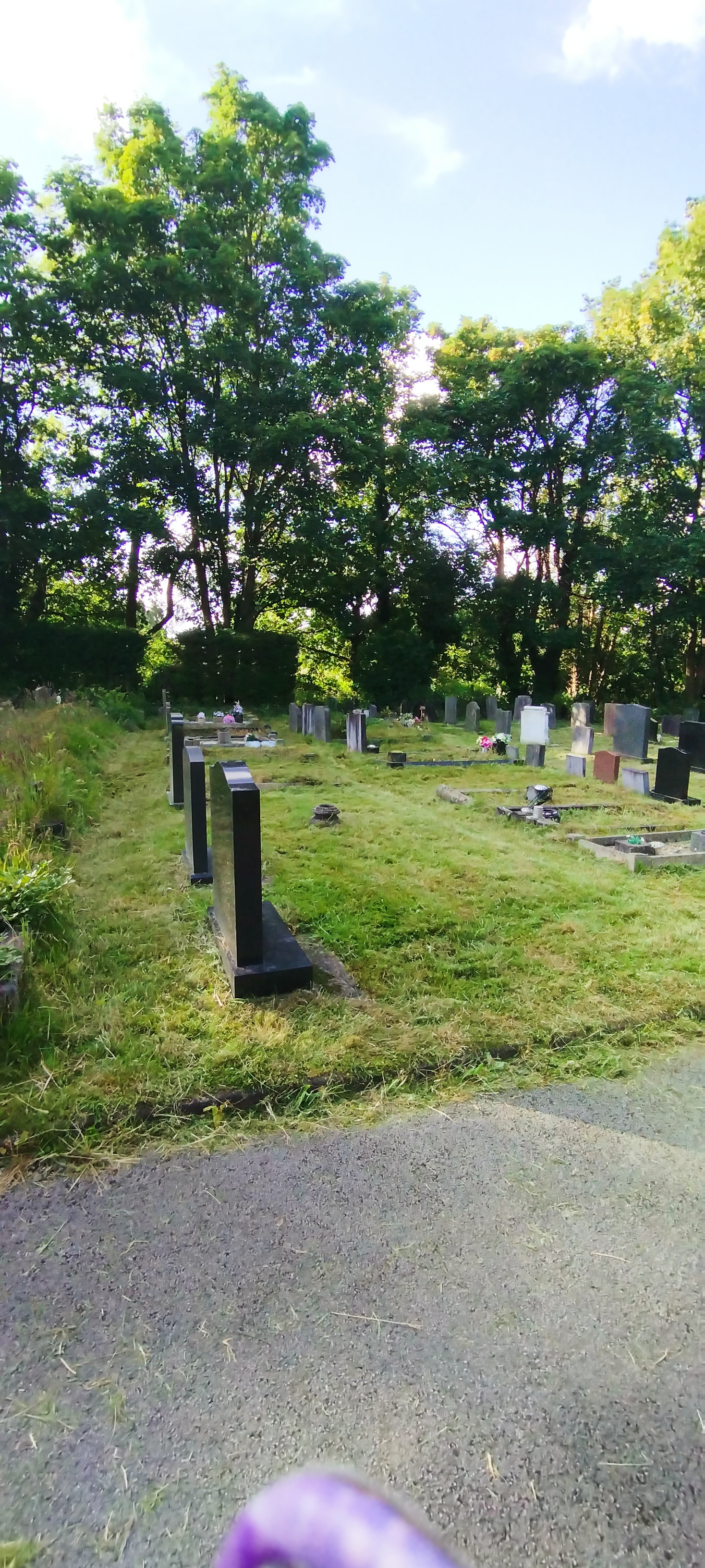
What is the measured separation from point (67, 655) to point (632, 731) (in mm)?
14268

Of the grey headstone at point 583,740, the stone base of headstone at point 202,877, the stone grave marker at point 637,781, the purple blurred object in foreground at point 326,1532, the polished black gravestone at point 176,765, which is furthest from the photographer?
the grey headstone at point 583,740

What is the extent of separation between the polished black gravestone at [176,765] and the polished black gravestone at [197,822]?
2083 mm

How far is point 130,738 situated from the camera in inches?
540

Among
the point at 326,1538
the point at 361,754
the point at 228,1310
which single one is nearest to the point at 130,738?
the point at 361,754

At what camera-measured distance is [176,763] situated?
791 cm

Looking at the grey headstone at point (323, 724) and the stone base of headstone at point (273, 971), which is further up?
the grey headstone at point (323, 724)

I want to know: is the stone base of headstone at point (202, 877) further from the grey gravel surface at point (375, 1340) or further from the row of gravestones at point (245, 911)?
the grey gravel surface at point (375, 1340)

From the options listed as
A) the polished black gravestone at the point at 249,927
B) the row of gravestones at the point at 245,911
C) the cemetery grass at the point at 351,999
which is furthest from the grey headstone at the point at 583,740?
Result: the polished black gravestone at the point at 249,927

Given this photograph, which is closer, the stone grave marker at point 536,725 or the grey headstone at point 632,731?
the grey headstone at point 632,731

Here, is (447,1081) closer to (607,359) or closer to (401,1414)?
(401,1414)

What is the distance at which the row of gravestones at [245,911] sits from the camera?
359 cm

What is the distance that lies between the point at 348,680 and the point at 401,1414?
2351cm

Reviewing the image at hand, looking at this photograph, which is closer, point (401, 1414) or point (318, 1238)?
point (401, 1414)

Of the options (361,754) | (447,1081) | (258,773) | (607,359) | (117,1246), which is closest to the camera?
(117,1246)
